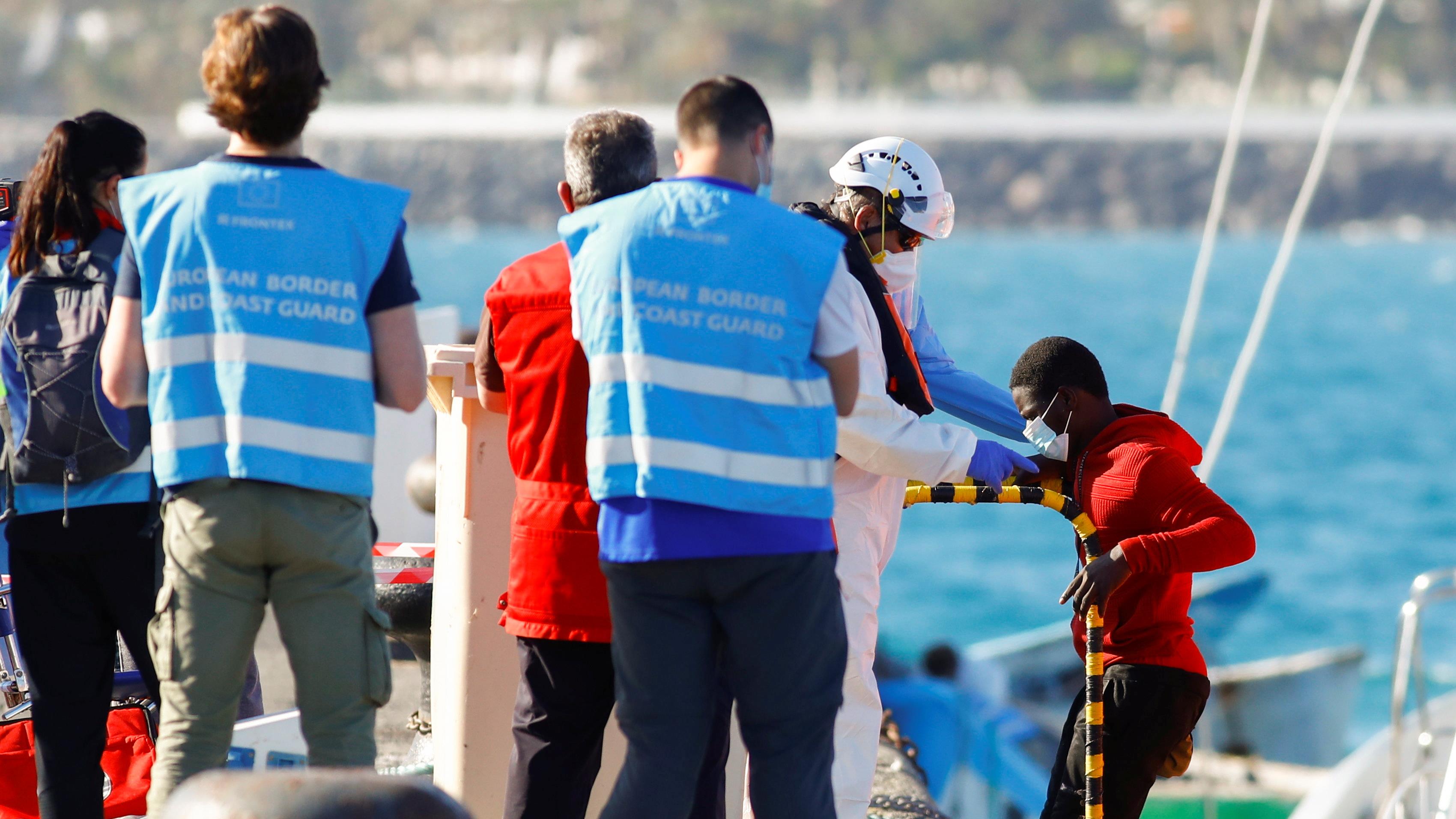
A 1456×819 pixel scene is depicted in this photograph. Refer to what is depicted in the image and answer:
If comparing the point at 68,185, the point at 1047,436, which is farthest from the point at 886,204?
the point at 68,185

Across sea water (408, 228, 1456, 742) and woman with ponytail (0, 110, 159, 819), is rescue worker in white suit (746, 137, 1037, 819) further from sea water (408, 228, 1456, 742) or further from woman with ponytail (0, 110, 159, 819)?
sea water (408, 228, 1456, 742)

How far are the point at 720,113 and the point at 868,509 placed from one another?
1.42 meters

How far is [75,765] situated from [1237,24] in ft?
521

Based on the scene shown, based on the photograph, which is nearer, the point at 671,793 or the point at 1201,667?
the point at 671,793

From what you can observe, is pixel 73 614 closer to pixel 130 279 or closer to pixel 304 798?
pixel 130 279

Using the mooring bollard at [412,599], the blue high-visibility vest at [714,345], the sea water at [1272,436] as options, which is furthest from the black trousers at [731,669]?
the sea water at [1272,436]

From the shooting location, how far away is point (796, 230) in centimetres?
340

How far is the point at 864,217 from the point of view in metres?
4.82

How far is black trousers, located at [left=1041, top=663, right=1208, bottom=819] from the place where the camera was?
437cm

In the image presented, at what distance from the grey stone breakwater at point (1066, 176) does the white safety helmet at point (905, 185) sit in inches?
5159

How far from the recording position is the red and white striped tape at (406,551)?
5.41 metres

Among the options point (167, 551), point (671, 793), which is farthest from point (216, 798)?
point (671, 793)

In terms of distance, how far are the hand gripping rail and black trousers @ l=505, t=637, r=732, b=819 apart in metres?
0.89

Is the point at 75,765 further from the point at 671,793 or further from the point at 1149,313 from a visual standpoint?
the point at 1149,313
